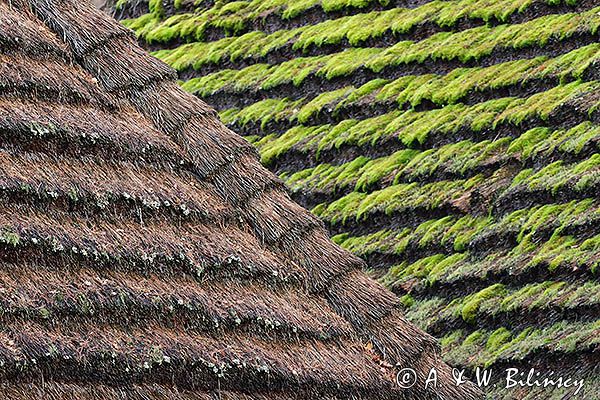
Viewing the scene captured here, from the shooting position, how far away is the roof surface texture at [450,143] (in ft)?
20.0

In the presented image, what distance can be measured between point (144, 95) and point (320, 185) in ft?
7.53

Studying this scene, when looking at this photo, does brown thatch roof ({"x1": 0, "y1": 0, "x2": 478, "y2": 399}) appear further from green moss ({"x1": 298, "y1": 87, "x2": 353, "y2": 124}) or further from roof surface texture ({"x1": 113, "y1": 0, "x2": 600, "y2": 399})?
green moss ({"x1": 298, "y1": 87, "x2": 353, "y2": 124})

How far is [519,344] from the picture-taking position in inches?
235

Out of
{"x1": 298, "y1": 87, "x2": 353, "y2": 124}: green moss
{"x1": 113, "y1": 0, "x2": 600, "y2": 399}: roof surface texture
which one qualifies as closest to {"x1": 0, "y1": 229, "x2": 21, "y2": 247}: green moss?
{"x1": 113, "y1": 0, "x2": 600, "y2": 399}: roof surface texture

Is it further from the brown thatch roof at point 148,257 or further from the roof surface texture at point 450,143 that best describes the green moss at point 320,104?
the brown thatch roof at point 148,257

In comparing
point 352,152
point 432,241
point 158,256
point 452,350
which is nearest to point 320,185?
point 352,152

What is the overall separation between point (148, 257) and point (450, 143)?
2938 millimetres

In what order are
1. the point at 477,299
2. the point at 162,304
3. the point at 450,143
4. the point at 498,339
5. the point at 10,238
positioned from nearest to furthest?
1. the point at 10,238
2. the point at 162,304
3. the point at 498,339
4. the point at 477,299
5. the point at 450,143

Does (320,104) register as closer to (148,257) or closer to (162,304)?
(148,257)

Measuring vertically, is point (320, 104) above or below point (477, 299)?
above

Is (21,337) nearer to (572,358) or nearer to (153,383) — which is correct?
(153,383)

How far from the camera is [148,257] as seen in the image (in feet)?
15.6

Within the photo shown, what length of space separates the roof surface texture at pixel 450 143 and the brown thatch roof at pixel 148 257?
75 cm

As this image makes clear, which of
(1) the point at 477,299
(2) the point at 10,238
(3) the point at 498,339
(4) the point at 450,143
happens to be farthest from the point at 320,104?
(2) the point at 10,238
